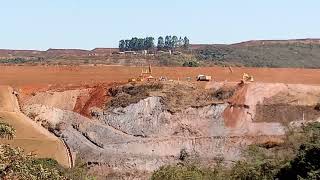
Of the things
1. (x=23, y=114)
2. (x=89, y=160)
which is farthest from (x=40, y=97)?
(x=89, y=160)

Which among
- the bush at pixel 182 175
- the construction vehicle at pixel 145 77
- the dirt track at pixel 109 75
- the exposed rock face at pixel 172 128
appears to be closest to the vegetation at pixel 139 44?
the dirt track at pixel 109 75

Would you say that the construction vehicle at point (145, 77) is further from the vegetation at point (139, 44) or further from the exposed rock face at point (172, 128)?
the vegetation at point (139, 44)

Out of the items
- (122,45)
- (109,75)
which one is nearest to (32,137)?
(109,75)

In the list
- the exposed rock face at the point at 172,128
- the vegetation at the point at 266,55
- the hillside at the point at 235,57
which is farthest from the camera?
the vegetation at the point at 266,55

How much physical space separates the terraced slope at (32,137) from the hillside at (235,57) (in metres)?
43.4

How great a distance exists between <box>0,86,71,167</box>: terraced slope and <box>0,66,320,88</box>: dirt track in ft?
21.7

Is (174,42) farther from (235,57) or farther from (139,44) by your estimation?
(235,57)

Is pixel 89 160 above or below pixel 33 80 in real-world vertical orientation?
below

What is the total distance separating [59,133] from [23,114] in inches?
144

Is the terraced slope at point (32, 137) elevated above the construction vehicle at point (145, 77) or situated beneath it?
situated beneath

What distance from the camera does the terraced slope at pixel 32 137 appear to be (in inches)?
1545

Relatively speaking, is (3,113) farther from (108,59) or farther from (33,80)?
(108,59)

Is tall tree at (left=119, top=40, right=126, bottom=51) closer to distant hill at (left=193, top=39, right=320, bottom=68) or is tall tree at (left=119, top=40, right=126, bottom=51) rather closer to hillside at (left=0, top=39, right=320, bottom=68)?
hillside at (left=0, top=39, right=320, bottom=68)

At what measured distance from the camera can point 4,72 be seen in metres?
58.1
